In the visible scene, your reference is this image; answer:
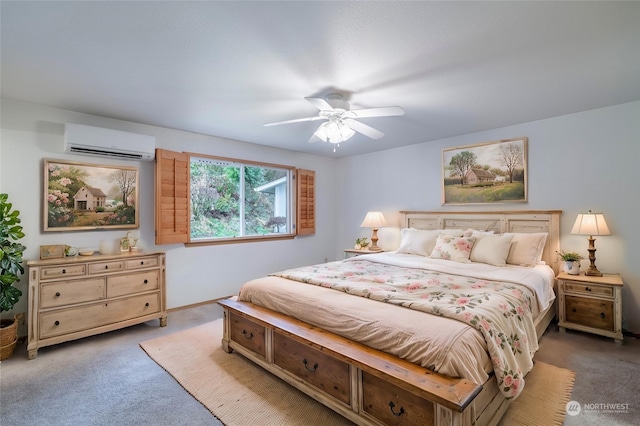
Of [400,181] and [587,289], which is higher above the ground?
[400,181]

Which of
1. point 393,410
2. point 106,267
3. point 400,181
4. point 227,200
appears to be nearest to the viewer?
point 393,410

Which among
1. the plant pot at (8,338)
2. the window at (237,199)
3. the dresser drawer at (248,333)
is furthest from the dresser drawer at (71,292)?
the dresser drawer at (248,333)

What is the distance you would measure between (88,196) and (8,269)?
100 centimetres

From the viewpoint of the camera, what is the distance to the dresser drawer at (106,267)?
3010 millimetres

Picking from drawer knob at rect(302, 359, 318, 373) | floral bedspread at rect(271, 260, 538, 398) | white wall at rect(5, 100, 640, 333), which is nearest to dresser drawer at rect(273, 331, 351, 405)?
drawer knob at rect(302, 359, 318, 373)

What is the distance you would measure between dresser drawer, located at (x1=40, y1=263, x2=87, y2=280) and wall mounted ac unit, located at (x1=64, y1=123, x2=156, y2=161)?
121cm

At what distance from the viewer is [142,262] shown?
3.33m

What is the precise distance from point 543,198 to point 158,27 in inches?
166

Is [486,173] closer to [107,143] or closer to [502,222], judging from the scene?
[502,222]

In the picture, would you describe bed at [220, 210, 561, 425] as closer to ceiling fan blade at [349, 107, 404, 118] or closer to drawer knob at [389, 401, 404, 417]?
drawer knob at [389, 401, 404, 417]

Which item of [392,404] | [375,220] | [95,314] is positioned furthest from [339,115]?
[95,314]

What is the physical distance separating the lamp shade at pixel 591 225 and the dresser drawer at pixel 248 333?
11.0 ft

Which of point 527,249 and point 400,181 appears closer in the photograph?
point 527,249

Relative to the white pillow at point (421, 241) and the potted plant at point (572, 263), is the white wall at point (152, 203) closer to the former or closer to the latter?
the white pillow at point (421, 241)
